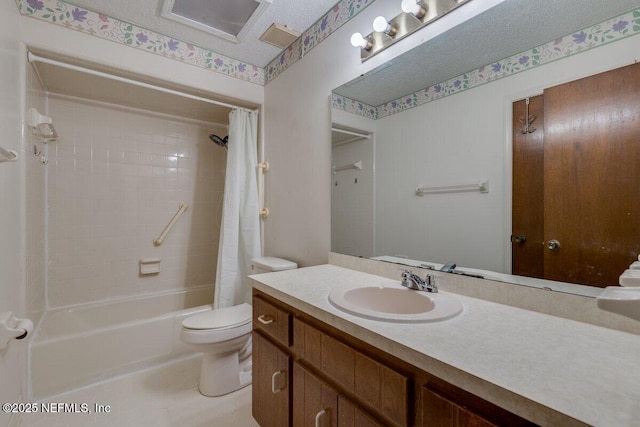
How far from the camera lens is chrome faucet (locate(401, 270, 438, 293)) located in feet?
3.40

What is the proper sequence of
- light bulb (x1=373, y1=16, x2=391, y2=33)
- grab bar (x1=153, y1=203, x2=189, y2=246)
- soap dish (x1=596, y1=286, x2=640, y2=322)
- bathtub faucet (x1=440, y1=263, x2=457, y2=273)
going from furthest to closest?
grab bar (x1=153, y1=203, x2=189, y2=246), light bulb (x1=373, y1=16, x2=391, y2=33), bathtub faucet (x1=440, y1=263, x2=457, y2=273), soap dish (x1=596, y1=286, x2=640, y2=322)

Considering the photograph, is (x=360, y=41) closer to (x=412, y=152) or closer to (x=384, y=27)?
(x=384, y=27)

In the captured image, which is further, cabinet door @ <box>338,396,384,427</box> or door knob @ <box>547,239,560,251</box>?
door knob @ <box>547,239,560,251</box>

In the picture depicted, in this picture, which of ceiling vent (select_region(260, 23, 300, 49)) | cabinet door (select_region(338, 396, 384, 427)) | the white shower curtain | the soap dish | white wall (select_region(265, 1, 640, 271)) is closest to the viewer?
the soap dish

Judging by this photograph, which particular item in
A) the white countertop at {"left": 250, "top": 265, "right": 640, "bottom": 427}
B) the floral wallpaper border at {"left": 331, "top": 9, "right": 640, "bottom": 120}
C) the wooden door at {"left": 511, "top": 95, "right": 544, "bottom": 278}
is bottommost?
the white countertop at {"left": 250, "top": 265, "right": 640, "bottom": 427}

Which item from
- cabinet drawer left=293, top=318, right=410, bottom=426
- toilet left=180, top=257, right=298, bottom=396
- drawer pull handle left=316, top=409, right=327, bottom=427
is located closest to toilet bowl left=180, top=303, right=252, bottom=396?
toilet left=180, top=257, right=298, bottom=396

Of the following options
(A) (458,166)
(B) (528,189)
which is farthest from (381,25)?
(B) (528,189)

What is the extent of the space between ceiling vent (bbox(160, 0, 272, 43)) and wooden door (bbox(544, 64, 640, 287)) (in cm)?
154

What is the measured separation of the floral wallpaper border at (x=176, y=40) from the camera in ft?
4.92

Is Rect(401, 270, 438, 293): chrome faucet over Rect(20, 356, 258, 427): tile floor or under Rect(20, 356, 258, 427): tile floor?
over

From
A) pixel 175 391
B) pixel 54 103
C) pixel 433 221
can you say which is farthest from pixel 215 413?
pixel 54 103

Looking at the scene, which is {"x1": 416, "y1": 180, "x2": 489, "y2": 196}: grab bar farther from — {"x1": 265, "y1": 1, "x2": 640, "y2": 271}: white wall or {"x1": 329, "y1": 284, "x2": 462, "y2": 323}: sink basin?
{"x1": 329, "y1": 284, "x2": 462, "y2": 323}: sink basin

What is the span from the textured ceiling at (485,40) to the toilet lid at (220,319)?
146cm

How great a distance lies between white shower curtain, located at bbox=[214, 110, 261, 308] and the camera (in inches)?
82.2
